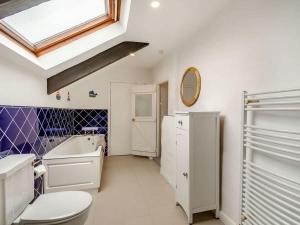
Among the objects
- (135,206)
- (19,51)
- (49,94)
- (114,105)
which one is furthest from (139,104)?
(19,51)

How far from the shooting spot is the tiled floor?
1.89 m

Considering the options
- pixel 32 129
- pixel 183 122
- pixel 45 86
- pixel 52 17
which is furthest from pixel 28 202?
pixel 52 17

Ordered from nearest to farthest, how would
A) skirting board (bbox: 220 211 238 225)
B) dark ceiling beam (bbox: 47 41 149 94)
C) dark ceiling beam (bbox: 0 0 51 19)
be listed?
dark ceiling beam (bbox: 0 0 51 19)
skirting board (bbox: 220 211 238 225)
dark ceiling beam (bbox: 47 41 149 94)

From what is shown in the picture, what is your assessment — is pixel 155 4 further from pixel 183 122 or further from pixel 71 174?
pixel 71 174

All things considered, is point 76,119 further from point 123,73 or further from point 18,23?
point 18,23

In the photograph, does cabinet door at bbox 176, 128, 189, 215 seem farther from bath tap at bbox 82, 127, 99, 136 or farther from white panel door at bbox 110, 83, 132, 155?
white panel door at bbox 110, 83, 132, 155

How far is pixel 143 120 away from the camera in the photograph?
4.24 metres

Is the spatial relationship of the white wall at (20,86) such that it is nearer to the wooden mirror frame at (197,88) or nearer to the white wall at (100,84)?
the white wall at (100,84)

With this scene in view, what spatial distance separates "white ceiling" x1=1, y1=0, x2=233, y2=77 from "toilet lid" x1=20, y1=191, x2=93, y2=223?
138 centimetres

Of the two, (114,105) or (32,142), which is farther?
(114,105)

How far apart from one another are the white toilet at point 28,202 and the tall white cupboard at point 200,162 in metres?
1.02

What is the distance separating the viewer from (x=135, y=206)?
2160 millimetres

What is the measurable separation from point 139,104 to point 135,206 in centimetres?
257

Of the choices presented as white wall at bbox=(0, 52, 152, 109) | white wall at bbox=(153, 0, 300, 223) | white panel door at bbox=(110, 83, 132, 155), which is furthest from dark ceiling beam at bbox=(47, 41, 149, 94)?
white panel door at bbox=(110, 83, 132, 155)
